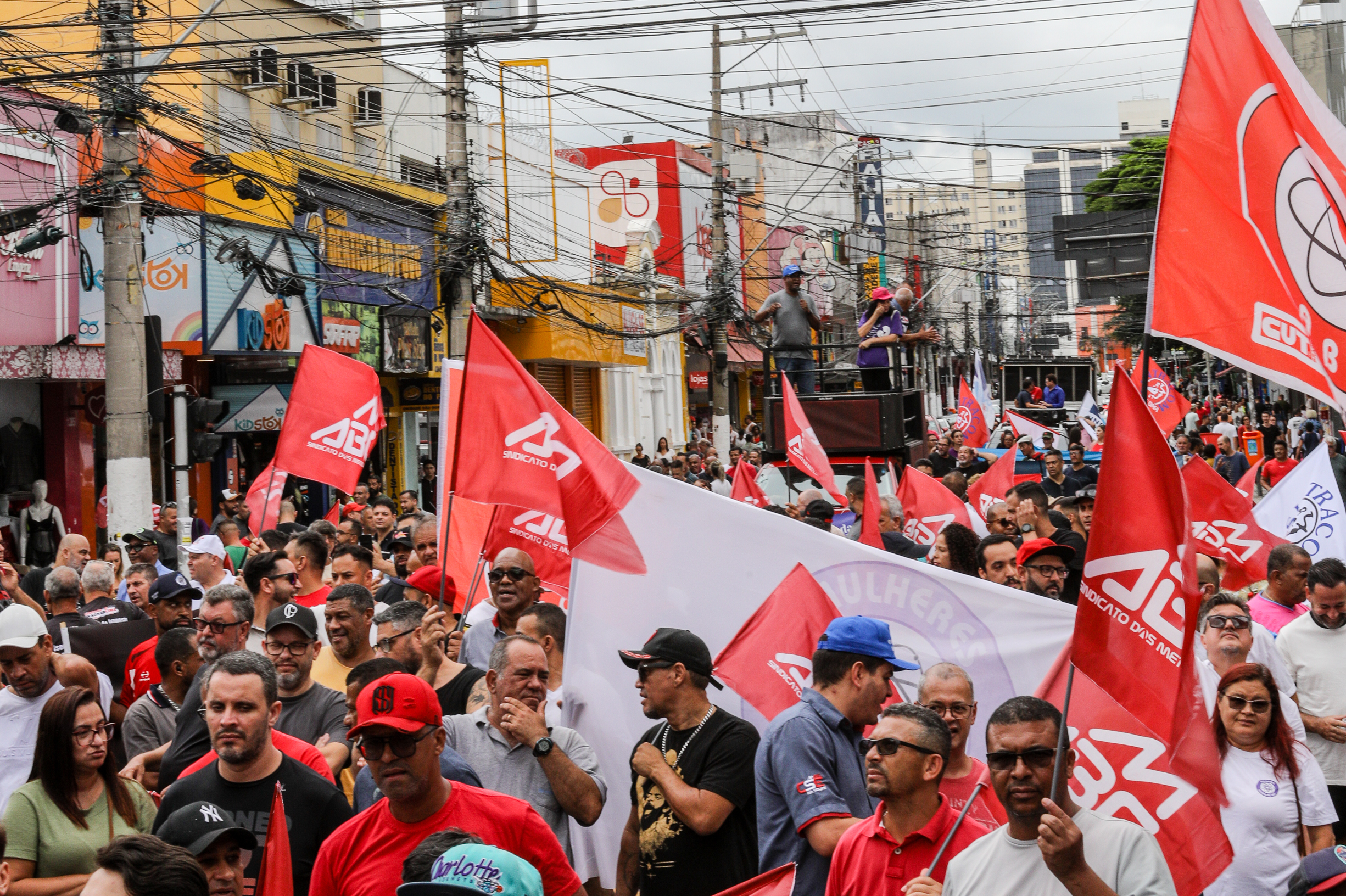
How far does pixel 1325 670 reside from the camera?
6.09m

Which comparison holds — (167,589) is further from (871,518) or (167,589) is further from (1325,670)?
Answer: (1325,670)

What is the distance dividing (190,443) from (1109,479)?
1732cm

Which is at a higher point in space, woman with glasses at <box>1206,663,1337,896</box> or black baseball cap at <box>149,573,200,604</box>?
black baseball cap at <box>149,573,200,604</box>

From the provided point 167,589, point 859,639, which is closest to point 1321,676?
point 859,639

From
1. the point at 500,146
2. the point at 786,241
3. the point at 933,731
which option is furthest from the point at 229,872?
the point at 786,241

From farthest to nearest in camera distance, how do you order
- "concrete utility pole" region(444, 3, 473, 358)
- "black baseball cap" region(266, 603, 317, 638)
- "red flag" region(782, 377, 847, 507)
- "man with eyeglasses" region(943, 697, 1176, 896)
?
1. "concrete utility pole" region(444, 3, 473, 358)
2. "red flag" region(782, 377, 847, 507)
3. "black baseball cap" region(266, 603, 317, 638)
4. "man with eyeglasses" region(943, 697, 1176, 896)

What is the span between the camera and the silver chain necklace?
15.0 feet

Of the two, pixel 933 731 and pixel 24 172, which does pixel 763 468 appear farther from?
pixel 933 731

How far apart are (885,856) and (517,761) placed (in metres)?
1.41

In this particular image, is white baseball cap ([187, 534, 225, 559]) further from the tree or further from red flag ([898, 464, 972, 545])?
the tree

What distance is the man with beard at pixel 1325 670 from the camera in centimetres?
600

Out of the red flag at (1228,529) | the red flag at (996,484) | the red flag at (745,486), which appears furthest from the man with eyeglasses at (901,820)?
the red flag at (996,484)

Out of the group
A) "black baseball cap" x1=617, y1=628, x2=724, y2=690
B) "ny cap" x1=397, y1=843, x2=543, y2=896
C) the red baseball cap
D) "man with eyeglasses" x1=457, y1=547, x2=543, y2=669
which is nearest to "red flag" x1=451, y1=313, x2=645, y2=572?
"man with eyeglasses" x1=457, y1=547, x2=543, y2=669

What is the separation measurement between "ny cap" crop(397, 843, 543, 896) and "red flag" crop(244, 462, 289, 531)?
7.70 metres
